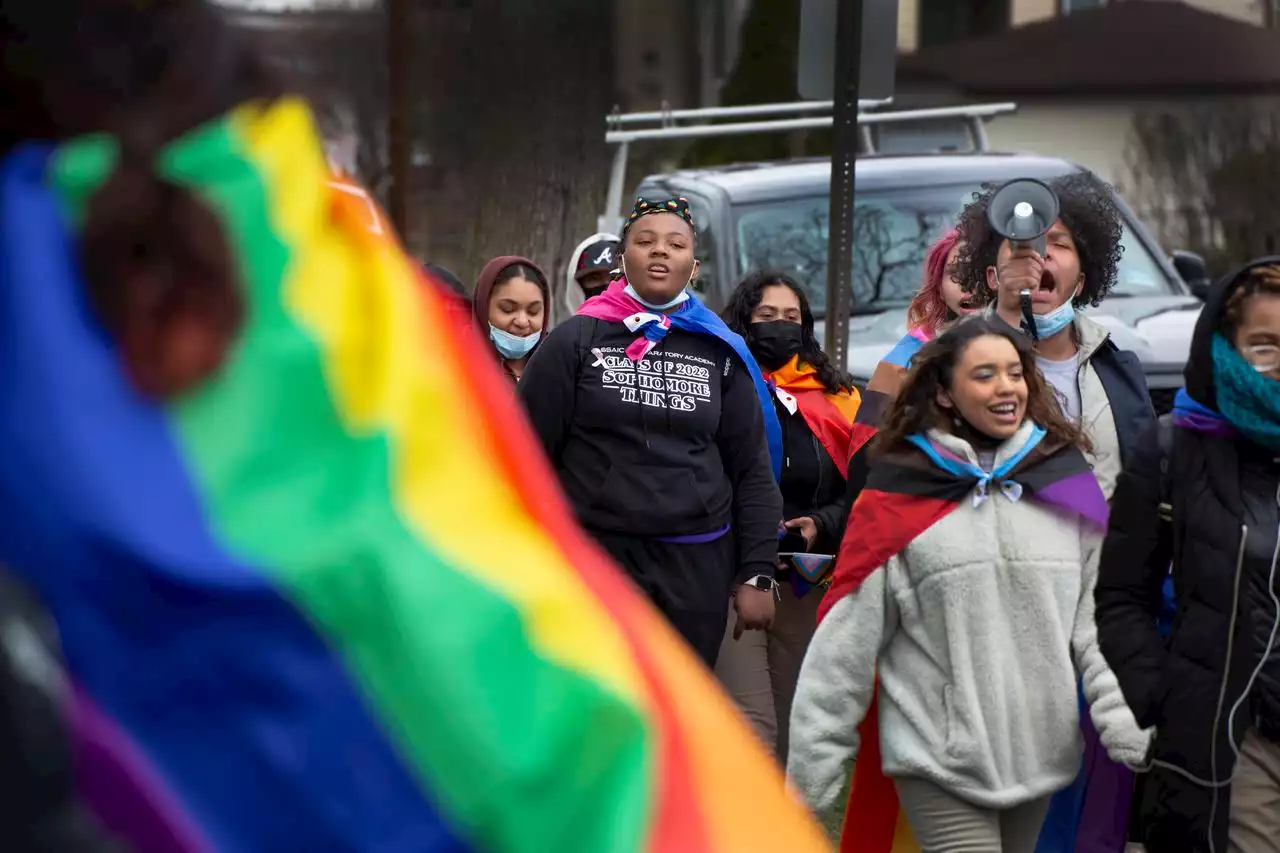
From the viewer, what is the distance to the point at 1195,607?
4738 mm

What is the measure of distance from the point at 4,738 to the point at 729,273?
30.1ft

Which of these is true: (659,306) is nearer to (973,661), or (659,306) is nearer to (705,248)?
(973,661)

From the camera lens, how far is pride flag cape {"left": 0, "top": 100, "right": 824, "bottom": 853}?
123 cm

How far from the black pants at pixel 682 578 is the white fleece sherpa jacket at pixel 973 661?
884mm

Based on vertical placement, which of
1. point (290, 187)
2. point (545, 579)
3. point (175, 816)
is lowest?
point (175, 816)

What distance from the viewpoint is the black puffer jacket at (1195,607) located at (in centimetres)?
469

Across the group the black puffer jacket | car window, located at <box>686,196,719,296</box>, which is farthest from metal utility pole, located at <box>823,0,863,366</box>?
the black puffer jacket

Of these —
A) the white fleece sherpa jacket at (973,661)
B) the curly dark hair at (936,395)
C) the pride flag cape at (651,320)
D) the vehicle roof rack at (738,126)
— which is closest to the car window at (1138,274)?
the vehicle roof rack at (738,126)

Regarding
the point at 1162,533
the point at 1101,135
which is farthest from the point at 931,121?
the point at 1101,135

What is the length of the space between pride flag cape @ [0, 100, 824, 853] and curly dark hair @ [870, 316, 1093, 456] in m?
4.02

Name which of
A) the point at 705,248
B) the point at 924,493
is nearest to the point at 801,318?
the point at 924,493

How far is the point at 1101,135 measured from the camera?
121 feet

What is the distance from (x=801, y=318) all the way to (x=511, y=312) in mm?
986

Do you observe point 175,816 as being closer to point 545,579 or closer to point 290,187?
point 545,579
